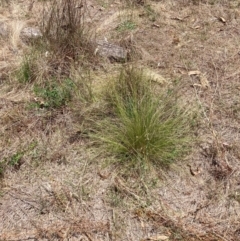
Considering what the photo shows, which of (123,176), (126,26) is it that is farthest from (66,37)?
(123,176)

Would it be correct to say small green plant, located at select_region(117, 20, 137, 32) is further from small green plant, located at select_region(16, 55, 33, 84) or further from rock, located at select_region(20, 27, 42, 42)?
small green plant, located at select_region(16, 55, 33, 84)

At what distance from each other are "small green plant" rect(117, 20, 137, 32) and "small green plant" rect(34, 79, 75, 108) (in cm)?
111

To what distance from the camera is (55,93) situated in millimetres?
3115

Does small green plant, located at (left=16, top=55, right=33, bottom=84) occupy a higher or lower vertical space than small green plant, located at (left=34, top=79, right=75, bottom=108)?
Answer: higher

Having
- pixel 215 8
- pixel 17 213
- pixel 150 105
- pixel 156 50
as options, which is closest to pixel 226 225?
pixel 150 105

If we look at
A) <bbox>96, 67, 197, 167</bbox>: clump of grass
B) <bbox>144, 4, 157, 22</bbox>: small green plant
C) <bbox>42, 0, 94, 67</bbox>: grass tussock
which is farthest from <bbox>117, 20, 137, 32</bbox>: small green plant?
<bbox>96, 67, 197, 167</bbox>: clump of grass

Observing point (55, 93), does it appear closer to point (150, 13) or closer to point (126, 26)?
point (126, 26)

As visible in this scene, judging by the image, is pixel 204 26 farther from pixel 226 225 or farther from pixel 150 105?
pixel 226 225

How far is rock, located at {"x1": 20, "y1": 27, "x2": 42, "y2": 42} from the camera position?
376 cm

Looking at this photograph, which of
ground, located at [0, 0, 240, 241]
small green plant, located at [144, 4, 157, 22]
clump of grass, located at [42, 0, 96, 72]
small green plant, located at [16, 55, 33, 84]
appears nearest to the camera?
ground, located at [0, 0, 240, 241]

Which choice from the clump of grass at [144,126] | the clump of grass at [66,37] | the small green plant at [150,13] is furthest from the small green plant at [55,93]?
the small green plant at [150,13]

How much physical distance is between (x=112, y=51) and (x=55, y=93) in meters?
0.77

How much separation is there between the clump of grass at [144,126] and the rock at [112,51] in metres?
0.61

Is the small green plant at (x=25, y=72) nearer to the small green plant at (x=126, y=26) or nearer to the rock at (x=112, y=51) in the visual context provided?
the rock at (x=112, y=51)
